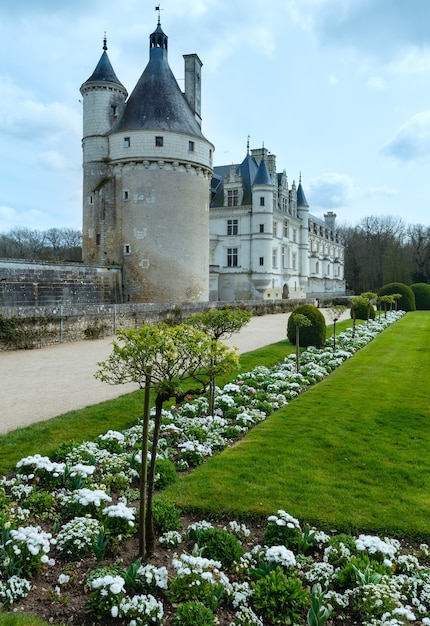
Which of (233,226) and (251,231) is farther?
(233,226)

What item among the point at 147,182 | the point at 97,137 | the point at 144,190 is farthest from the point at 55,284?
the point at 97,137

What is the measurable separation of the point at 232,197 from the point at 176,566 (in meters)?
33.9

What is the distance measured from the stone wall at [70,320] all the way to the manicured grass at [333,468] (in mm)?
5925

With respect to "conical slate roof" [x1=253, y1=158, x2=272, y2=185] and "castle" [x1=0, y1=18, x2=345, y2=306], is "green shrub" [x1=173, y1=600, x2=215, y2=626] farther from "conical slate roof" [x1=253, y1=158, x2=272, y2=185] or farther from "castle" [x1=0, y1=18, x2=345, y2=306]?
"conical slate roof" [x1=253, y1=158, x2=272, y2=185]

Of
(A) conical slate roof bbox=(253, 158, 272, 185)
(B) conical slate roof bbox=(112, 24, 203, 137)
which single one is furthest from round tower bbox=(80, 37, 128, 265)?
(A) conical slate roof bbox=(253, 158, 272, 185)

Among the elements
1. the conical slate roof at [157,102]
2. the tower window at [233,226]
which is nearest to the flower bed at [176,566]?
the conical slate roof at [157,102]

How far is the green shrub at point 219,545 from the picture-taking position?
11.1 ft

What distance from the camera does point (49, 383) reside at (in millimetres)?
8367

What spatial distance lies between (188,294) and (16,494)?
64.1 feet

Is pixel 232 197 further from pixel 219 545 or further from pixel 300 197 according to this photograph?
pixel 219 545

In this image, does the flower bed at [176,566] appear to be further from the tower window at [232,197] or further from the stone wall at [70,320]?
the tower window at [232,197]

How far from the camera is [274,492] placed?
4414mm

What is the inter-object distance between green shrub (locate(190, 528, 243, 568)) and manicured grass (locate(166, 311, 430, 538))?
494mm

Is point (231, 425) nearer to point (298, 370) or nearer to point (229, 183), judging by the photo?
point (298, 370)
